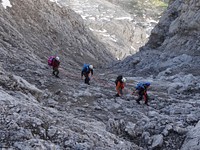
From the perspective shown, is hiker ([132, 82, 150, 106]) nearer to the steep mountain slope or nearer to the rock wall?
the rock wall

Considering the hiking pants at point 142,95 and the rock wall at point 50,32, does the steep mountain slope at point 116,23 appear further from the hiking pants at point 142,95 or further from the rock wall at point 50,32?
the hiking pants at point 142,95

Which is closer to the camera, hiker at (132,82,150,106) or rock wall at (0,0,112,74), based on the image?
hiker at (132,82,150,106)

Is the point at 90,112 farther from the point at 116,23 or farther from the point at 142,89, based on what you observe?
the point at 116,23

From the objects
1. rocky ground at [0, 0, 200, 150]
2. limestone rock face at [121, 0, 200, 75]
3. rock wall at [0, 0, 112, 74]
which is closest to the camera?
rocky ground at [0, 0, 200, 150]

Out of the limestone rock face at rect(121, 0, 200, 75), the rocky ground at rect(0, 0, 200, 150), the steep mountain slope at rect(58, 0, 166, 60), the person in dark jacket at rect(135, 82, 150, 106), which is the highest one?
the steep mountain slope at rect(58, 0, 166, 60)

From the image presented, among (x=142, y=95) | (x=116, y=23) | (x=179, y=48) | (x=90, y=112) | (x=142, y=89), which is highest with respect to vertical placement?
(x=116, y=23)

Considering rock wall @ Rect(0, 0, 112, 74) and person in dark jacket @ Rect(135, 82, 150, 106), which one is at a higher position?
rock wall @ Rect(0, 0, 112, 74)

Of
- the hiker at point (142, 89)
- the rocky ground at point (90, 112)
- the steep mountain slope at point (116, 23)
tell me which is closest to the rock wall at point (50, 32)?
the rocky ground at point (90, 112)

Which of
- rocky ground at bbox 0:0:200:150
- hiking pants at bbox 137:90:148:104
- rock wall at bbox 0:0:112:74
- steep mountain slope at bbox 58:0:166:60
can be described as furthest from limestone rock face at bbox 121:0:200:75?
steep mountain slope at bbox 58:0:166:60

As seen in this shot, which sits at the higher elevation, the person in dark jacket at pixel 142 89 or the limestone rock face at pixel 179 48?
the limestone rock face at pixel 179 48

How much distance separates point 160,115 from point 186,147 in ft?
11.9

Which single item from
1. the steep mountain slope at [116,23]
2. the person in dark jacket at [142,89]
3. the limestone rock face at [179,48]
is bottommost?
the person in dark jacket at [142,89]

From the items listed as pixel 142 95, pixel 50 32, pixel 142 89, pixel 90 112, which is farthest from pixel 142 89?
pixel 50 32

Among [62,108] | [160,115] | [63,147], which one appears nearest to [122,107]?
[160,115]
